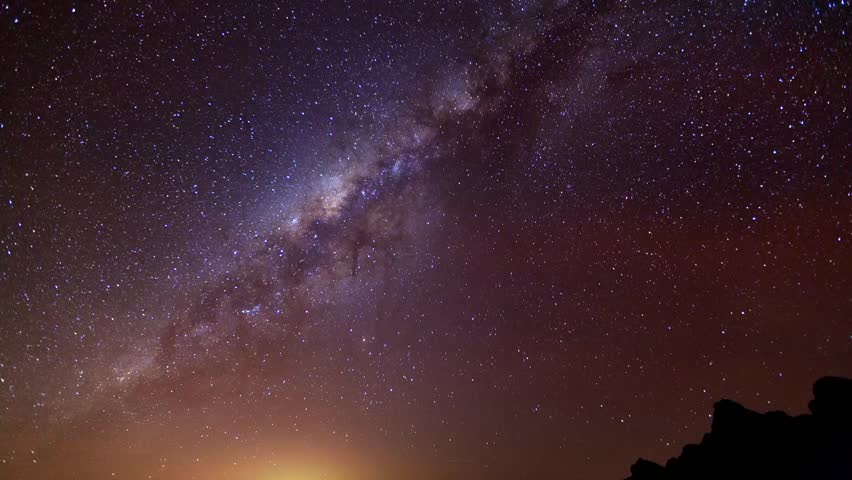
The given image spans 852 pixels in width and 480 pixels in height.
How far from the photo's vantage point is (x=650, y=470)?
7.42 metres

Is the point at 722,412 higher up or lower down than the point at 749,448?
higher up

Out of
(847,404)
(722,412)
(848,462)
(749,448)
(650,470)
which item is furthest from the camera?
(650,470)

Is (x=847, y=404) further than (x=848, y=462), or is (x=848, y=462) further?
(x=847, y=404)

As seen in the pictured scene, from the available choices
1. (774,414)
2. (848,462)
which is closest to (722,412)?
(774,414)

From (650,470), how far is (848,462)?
3.13 metres

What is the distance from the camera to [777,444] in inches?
221

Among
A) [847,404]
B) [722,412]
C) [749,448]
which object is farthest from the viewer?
[722,412]

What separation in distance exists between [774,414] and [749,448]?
2.20ft

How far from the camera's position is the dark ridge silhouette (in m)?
4.96

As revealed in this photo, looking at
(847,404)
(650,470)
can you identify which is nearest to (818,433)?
(847,404)

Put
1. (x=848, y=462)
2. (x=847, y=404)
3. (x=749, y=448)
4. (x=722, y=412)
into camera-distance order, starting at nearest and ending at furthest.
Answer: (x=848, y=462) < (x=847, y=404) < (x=749, y=448) < (x=722, y=412)

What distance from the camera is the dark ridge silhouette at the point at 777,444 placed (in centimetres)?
496

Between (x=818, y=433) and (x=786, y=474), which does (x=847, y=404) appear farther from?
(x=786, y=474)

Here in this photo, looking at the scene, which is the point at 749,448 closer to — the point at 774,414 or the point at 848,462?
the point at 774,414
